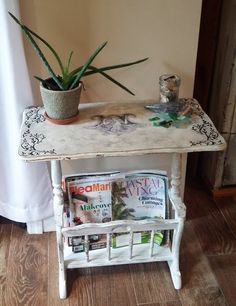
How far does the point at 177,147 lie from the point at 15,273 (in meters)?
0.86

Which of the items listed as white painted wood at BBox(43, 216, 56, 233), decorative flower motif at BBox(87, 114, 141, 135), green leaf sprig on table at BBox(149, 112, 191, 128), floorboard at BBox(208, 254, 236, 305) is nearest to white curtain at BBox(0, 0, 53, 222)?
white painted wood at BBox(43, 216, 56, 233)

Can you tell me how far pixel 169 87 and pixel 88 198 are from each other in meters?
0.50

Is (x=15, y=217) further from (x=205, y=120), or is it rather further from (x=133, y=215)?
(x=205, y=120)

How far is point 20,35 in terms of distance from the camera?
135 centimetres

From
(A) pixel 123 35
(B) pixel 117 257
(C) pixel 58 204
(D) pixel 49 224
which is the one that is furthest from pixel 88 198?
(A) pixel 123 35

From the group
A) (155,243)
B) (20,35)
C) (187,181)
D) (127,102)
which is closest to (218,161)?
(187,181)

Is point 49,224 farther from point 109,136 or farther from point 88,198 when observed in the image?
point 109,136

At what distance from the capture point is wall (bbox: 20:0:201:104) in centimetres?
139

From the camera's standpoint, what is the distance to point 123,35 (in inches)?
57.0

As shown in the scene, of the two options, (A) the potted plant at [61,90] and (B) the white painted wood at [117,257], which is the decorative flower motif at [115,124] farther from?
(B) the white painted wood at [117,257]

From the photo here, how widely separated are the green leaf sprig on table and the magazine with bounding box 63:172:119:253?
10.8 inches

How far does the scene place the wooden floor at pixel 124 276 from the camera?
152 cm

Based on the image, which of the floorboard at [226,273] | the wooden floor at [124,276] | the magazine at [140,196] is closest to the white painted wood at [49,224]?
the wooden floor at [124,276]

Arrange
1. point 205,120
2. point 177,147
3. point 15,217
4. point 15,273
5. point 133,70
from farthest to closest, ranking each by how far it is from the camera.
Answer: point 15,217 → point 15,273 → point 133,70 → point 205,120 → point 177,147
